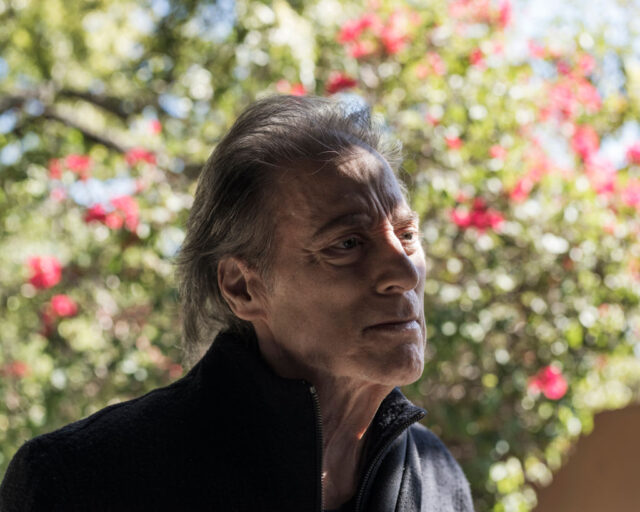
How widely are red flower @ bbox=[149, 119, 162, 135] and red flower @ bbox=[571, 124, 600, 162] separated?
1821 millimetres

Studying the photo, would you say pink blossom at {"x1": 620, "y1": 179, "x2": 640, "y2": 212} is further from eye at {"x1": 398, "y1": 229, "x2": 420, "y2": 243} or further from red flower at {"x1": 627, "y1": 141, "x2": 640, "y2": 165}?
eye at {"x1": 398, "y1": 229, "x2": 420, "y2": 243}

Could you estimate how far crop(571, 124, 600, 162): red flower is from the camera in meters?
3.50

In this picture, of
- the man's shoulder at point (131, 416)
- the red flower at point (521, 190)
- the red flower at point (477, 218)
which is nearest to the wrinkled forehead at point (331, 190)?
the man's shoulder at point (131, 416)

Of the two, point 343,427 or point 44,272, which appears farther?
point 44,272

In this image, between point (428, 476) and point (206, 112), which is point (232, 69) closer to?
point (206, 112)

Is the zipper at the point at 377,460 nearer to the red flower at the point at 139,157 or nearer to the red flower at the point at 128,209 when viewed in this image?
the red flower at the point at 128,209

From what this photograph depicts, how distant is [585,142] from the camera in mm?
3533

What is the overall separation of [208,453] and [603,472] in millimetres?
3484

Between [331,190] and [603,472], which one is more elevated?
[331,190]

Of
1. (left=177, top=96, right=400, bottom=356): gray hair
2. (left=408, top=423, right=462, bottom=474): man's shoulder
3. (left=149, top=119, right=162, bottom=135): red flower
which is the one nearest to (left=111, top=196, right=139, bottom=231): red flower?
(left=149, top=119, right=162, bottom=135): red flower

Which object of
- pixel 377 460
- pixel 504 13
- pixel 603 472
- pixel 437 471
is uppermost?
pixel 504 13

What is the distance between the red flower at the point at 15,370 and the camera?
4.34 metres

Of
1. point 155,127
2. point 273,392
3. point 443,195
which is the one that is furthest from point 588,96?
point 273,392

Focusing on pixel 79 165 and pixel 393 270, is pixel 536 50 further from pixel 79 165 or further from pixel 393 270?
pixel 393 270
